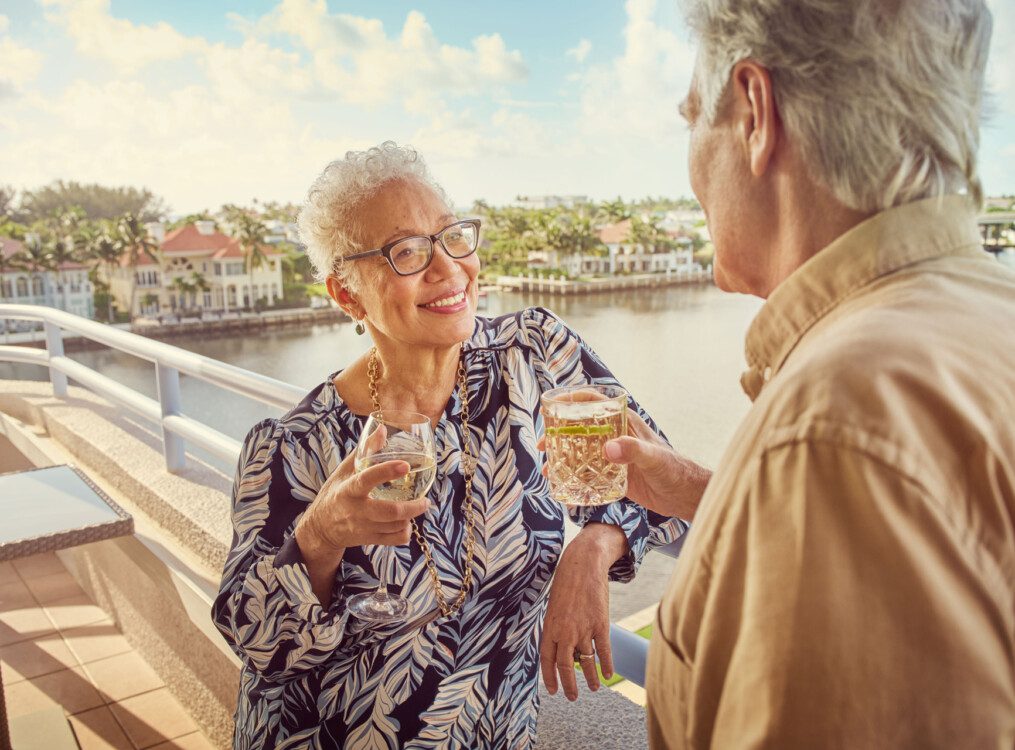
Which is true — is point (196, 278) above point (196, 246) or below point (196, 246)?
below

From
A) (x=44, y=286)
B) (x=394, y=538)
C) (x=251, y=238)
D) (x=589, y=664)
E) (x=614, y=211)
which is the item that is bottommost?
(x=44, y=286)

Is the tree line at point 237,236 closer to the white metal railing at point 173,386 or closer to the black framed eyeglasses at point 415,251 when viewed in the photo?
the white metal railing at point 173,386

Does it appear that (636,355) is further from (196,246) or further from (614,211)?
(196,246)

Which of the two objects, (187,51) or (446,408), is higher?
(187,51)

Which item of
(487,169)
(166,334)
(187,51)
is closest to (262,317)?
(166,334)

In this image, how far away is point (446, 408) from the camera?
146 centimetres

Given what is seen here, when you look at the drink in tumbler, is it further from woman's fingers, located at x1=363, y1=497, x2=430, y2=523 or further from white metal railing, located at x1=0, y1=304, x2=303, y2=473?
white metal railing, located at x1=0, y1=304, x2=303, y2=473

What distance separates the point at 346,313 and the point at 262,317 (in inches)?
1557

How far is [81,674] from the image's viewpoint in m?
2.74

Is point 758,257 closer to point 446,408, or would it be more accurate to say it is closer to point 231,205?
point 446,408

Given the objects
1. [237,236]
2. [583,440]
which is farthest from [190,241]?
[583,440]

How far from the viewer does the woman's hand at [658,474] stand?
1123mm

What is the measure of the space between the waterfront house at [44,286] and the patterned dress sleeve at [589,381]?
45.5 metres

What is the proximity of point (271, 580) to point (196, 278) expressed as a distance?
46.9 m
